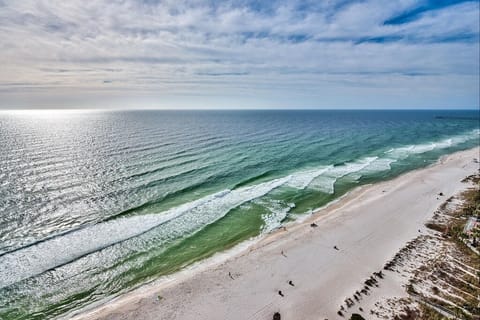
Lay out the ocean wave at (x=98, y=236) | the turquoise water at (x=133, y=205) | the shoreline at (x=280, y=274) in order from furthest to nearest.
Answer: the ocean wave at (x=98, y=236), the turquoise water at (x=133, y=205), the shoreline at (x=280, y=274)

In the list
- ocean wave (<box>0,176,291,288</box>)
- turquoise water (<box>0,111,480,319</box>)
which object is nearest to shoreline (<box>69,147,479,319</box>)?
turquoise water (<box>0,111,480,319</box>)

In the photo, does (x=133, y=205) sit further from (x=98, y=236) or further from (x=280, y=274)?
(x=280, y=274)

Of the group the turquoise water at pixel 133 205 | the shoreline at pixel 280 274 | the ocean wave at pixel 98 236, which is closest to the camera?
the shoreline at pixel 280 274

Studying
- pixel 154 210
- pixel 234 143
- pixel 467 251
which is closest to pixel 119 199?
pixel 154 210

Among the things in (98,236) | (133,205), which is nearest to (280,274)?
(98,236)

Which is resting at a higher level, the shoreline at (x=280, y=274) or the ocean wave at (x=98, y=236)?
the ocean wave at (x=98, y=236)

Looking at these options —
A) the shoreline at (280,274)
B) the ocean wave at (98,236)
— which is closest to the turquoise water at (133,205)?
the ocean wave at (98,236)

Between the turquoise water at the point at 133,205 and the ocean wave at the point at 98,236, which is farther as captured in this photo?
the ocean wave at the point at 98,236

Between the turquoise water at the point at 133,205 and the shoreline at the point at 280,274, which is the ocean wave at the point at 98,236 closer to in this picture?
the turquoise water at the point at 133,205

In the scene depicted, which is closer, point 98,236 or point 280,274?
point 280,274
